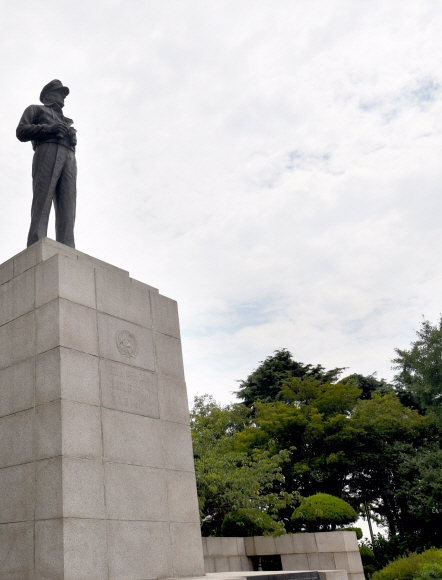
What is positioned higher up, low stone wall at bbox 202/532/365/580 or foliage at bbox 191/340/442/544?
foliage at bbox 191/340/442/544

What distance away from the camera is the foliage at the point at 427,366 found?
89.5 ft

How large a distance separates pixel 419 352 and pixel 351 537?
13460mm

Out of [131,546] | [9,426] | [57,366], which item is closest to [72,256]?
[57,366]

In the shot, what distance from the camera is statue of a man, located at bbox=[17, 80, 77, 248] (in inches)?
337

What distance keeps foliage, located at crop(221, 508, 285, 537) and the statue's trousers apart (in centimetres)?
1057

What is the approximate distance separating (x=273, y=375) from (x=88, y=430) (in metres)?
32.4

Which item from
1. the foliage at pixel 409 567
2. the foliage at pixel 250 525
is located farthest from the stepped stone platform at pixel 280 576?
the foliage at pixel 409 567

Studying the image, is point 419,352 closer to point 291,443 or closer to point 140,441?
point 291,443

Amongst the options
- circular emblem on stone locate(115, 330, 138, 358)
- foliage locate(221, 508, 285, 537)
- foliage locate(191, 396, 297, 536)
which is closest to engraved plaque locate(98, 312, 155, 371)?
circular emblem on stone locate(115, 330, 138, 358)

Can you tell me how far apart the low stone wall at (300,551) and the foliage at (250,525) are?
245 mm

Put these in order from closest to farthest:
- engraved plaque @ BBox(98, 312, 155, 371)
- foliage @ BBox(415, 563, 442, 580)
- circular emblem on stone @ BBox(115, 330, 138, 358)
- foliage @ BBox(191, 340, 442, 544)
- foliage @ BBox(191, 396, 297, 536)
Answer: engraved plaque @ BBox(98, 312, 155, 371) < circular emblem on stone @ BBox(115, 330, 138, 358) < foliage @ BBox(415, 563, 442, 580) < foliage @ BBox(191, 396, 297, 536) < foliage @ BBox(191, 340, 442, 544)

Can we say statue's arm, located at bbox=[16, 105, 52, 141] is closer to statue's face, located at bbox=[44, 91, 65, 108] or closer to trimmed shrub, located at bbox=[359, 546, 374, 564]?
statue's face, located at bbox=[44, 91, 65, 108]

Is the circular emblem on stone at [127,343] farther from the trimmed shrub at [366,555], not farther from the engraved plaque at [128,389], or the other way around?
the trimmed shrub at [366,555]

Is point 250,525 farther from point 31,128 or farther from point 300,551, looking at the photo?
point 31,128
